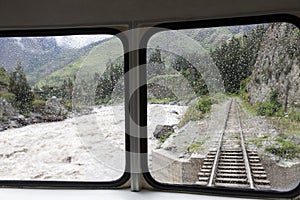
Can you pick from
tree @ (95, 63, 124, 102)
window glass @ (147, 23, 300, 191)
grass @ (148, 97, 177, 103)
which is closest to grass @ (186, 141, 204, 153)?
window glass @ (147, 23, 300, 191)

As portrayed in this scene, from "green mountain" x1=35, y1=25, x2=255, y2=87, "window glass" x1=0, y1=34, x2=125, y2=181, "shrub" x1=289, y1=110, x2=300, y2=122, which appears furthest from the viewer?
"window glass" x1=0, y1=34, x2=125, y2=181

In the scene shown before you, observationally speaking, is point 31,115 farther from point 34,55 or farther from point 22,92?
point 34,55

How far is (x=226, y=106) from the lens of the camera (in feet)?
5.21

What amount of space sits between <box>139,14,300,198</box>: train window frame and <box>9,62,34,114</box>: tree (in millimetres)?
685

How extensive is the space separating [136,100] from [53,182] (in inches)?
27.8

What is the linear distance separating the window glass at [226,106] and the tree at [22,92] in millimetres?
728

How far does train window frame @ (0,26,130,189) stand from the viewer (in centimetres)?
166

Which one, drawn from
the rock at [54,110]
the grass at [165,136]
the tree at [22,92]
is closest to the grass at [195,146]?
the grass at [165,136]

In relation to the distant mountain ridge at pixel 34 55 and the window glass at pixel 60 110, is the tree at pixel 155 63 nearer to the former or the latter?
the window glass at pixel 60 110

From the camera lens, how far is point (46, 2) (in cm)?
163

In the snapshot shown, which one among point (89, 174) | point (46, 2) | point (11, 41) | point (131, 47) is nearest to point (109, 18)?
point (131, 47)

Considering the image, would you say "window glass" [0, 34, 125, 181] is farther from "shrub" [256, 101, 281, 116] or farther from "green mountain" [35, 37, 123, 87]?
"shrub" [256, 101, 281, 116]

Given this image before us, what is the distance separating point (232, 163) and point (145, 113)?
55 cm

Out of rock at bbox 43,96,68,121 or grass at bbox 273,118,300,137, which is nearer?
grass at bbox 273,118,300,137
